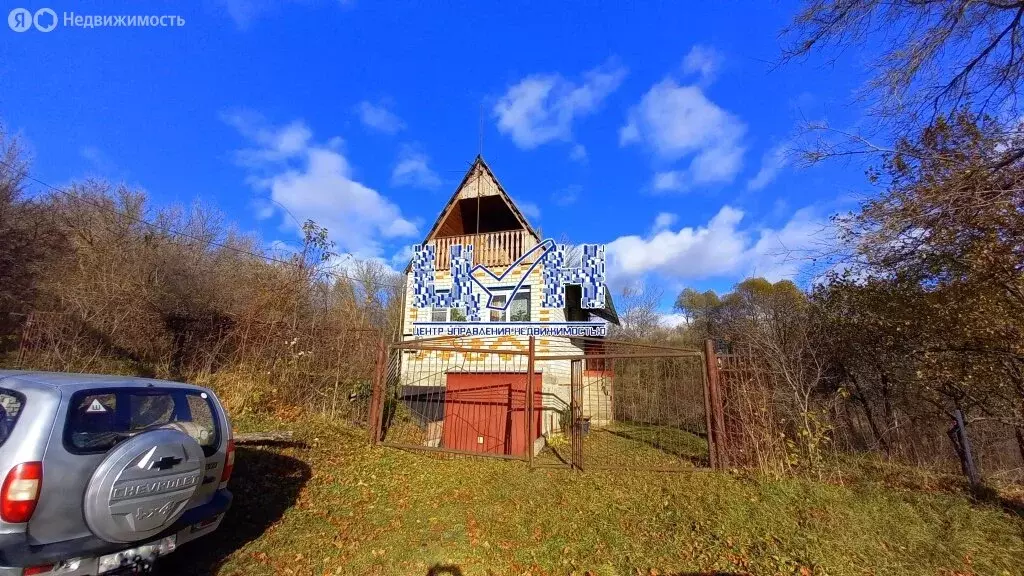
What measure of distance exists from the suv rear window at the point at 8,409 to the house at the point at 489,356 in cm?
578

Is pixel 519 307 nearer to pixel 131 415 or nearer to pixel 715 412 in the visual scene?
pixel 715 412

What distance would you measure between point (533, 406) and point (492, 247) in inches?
248

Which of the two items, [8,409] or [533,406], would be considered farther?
[533,406]

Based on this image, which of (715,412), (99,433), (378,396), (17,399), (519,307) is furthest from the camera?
(519,307)

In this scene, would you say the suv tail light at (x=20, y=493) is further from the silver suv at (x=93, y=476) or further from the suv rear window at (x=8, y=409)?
the suv rear window at (x=8, y=409)

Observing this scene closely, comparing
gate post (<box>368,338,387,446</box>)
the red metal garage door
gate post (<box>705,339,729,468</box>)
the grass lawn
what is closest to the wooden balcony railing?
the red metal garage door

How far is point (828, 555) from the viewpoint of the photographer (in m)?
4.00

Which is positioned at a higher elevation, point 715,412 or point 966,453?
point 715,412

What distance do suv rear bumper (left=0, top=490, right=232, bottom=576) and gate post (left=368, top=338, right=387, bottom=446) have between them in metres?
4.36

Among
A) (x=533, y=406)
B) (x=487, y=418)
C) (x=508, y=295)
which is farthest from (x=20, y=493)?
(x=508, y=295)

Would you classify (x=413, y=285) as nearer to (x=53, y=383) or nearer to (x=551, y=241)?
(x=551, y=241)

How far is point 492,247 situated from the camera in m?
12.2

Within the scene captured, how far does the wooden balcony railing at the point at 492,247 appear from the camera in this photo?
39.2ft

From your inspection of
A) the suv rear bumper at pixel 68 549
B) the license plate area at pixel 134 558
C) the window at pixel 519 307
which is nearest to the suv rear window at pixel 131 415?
the suv rear bumper at pixel 68 549
